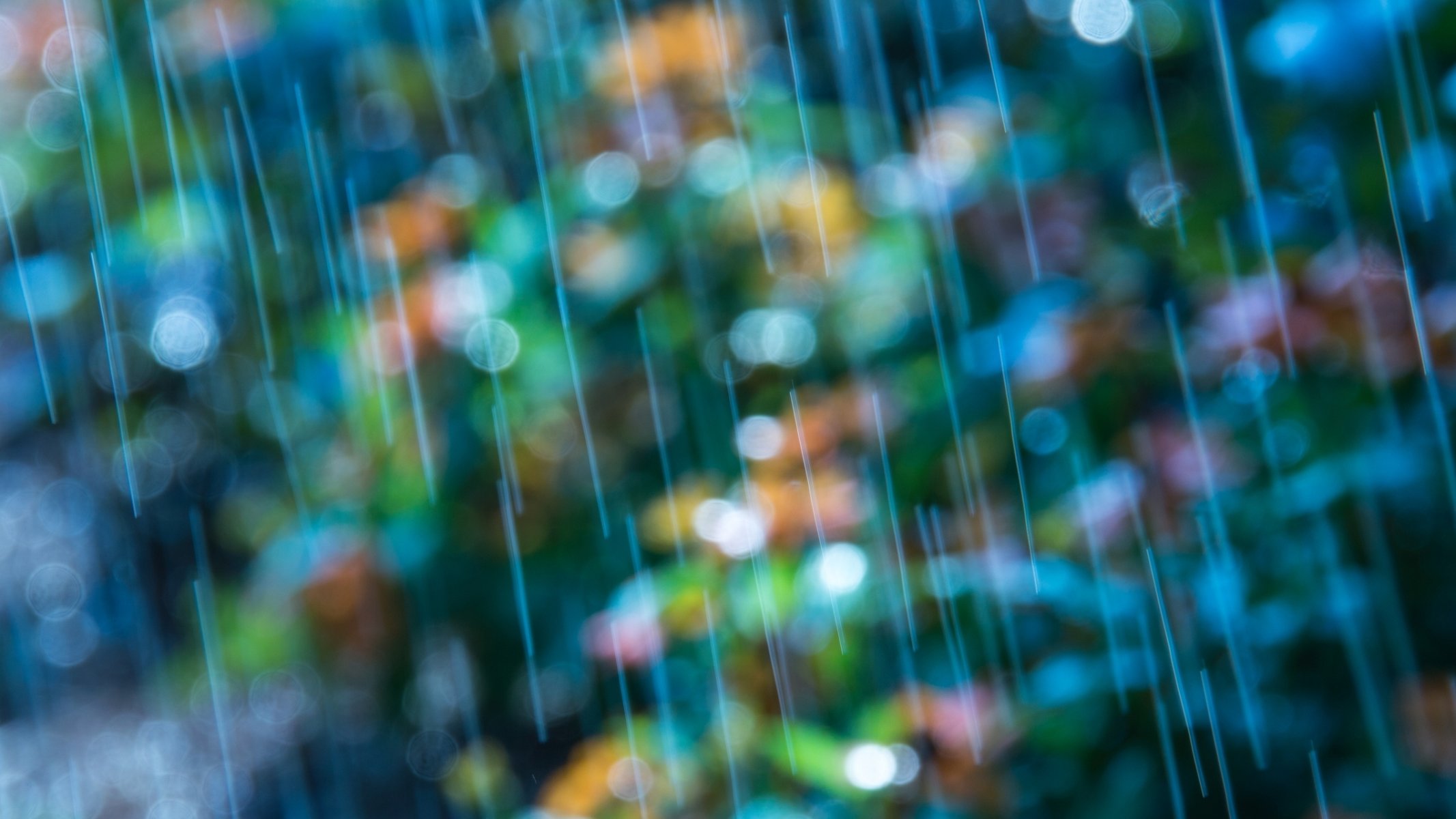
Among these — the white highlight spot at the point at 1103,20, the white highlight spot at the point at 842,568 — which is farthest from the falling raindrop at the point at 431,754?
the white highlight spot at the point at 1103,20

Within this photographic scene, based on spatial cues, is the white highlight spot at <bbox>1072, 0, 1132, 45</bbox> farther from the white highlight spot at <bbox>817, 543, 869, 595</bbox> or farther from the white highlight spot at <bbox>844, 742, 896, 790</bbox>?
the white highlight spot at <bbox>844, 742, 896, 790</bbox>

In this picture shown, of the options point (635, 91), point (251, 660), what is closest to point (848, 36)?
point (635, 91)

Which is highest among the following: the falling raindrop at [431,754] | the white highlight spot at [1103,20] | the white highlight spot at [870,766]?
the white highlight spot at [1103,20]

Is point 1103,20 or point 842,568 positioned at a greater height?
point 1103,20

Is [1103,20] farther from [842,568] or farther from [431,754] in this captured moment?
[431,754]

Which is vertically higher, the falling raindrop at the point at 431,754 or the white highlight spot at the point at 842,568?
the white highlight spot at the point at 842,568

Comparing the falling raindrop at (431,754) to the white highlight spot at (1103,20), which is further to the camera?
the falling raindrop at (431,754)

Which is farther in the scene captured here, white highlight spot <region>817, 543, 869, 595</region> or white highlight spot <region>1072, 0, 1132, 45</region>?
white highlight spot <region>1072, 0, 1132, 45</region>

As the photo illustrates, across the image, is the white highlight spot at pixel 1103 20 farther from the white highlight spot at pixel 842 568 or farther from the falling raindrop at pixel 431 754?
the falling raindrop at pixel 431 754

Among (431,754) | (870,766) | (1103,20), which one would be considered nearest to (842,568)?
(870,766)

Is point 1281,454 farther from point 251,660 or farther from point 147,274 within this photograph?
point 147,274

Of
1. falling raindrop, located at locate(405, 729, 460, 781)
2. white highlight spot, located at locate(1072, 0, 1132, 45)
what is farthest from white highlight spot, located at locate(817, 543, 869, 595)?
falling raindrop, located at locate(405, 729, 460, 781)

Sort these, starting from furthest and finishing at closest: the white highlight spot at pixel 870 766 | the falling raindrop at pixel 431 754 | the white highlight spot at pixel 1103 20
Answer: the falling raindrop at pixel 431 754 → the white highlight spot at pixel 1103 20 → the white highlight spot at pixel 870 766
